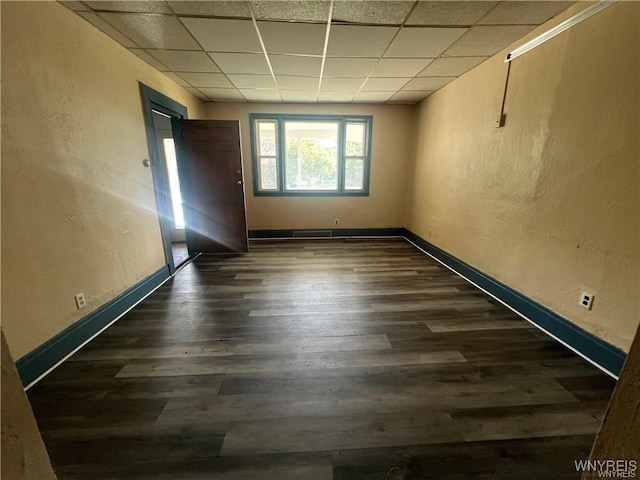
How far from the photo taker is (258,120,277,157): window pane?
4.71 m

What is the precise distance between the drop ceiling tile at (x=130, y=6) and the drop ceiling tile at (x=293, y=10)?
679 millimetres

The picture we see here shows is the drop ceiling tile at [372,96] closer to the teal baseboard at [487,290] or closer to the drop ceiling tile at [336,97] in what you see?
the drop ceiling tile at [336,97]

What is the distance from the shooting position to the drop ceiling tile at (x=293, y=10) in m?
1.83

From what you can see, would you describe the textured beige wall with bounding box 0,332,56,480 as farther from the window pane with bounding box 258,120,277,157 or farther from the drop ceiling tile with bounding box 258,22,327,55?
the window pane with bounding box 258,120,277,157

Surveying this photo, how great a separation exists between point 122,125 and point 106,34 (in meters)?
0.73

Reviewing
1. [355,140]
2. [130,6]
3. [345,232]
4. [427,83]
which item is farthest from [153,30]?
[345,232]

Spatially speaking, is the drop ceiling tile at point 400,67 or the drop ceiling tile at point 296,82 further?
the drop ceiling tile at point 296,82

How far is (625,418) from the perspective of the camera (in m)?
0.61

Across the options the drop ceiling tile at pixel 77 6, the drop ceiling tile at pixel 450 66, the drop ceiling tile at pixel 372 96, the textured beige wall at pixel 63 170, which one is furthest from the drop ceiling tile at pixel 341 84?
the drop ceiling tile at pixel 77 6

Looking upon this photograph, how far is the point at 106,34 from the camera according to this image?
2.23 m

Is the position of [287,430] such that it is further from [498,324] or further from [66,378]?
[498,324]

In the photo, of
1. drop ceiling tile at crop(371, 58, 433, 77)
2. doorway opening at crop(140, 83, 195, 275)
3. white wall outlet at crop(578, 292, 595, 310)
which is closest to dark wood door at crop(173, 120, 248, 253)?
doorway opening at crop(140, 83, 195, 275)

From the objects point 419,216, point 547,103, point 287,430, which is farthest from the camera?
point 419,216

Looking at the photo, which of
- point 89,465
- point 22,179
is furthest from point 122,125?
point 89,465
